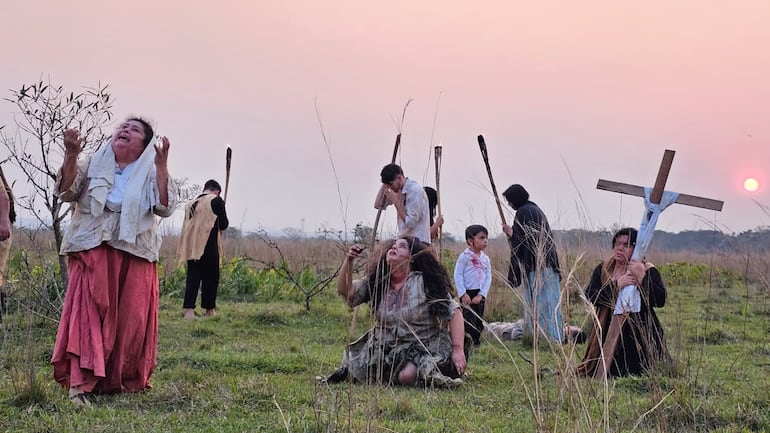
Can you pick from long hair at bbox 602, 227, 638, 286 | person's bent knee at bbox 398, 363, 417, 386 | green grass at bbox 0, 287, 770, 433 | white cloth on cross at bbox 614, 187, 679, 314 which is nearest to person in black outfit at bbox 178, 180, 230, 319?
green grass at bbox 0, 287, 770, 433

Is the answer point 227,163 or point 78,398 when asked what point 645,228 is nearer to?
point 78,398

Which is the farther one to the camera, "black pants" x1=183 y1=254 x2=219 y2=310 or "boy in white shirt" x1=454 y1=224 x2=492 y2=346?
"black pants" x1=183 y1=254 x2=219 y2=310

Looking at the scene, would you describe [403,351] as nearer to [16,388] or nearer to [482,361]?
[482,361]

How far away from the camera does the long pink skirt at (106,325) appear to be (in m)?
4.98

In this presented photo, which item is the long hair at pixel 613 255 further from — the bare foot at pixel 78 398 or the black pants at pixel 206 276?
the black pants at pixel 206 276

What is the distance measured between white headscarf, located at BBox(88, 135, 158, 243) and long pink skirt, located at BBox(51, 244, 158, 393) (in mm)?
209

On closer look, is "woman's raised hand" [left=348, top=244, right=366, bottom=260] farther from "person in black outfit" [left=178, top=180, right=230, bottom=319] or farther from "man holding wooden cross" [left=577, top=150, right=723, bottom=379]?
"person in black outfit" [left=178, top=180, right=230, bottom=319]

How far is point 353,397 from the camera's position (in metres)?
5.06

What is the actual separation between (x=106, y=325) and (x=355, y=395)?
151 cm

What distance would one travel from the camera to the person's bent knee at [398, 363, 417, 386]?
231 inches

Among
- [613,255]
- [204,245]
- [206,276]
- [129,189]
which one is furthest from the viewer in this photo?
[206,276]

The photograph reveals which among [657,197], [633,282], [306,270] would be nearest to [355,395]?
[633,282]

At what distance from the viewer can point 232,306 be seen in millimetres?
11031

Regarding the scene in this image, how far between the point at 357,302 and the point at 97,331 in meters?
1.62
